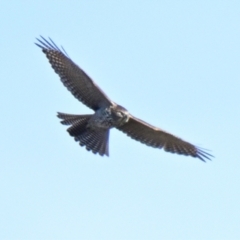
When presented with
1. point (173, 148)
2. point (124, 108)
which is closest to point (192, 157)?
point (173, 148)

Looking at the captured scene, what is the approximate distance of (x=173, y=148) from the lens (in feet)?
92.4

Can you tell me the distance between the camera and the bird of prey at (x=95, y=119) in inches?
1056

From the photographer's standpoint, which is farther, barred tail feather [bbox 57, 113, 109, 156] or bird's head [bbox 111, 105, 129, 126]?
barred tail feather [bbox 57, 113, 109, 156]

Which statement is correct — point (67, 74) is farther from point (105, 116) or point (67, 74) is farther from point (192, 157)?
point (192, 157)

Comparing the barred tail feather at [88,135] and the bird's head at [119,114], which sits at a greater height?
the bird's head at [119,114]

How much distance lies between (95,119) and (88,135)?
489 millimetres

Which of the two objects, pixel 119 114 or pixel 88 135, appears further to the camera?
pixel 88 135

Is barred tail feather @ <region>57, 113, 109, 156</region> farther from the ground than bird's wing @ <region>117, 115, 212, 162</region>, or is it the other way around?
bird's wing @ <region>117, 115, 212, 162</region>

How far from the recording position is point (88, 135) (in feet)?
89.9

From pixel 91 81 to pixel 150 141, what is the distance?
2.26 metres

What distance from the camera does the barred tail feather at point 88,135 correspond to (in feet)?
89.6

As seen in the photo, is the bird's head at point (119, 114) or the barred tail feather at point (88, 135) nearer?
the bird's head at point (119, 114)

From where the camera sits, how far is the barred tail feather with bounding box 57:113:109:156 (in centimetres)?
2730

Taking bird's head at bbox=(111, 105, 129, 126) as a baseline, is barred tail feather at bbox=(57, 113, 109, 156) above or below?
below
